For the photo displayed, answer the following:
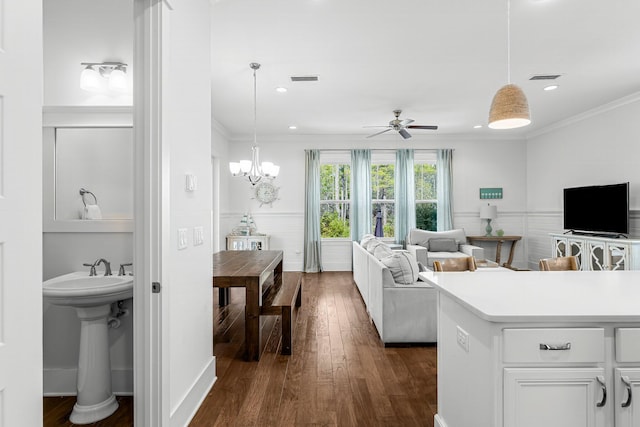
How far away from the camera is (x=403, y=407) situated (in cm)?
220

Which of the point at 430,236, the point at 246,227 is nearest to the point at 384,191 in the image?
the point at 430,236

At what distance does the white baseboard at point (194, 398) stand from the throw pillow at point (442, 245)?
16.7 feet

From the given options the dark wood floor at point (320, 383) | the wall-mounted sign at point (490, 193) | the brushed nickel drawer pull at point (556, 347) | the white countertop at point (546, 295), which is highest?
the wall-mounted sign at point (490, 193)

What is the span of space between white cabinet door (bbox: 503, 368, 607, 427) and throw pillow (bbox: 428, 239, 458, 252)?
5615mm

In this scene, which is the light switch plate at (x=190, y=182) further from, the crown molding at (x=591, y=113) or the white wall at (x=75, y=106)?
the crown molding at (x=591, y=113)

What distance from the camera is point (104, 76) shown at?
2.35 m

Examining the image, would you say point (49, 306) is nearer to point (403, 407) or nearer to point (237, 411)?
point (237, 411)

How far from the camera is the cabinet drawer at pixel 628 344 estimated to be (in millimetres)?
1219

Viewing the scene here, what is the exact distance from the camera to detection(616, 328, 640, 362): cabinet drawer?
Answer: 122cm

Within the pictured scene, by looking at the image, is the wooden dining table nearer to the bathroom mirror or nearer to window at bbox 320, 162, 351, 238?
the bathroom mirror

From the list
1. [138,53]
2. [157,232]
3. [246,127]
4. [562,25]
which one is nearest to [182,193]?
[157,232]

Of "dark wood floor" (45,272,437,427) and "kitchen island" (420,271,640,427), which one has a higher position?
"kitchen island" (420,271,640,427)

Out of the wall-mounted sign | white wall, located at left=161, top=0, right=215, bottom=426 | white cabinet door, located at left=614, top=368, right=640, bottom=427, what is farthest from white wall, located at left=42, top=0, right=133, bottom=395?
the wall-mounted sign

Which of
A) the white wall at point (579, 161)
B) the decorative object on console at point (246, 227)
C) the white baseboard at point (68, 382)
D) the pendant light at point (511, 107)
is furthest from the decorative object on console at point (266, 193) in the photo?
the pendant light at point (511, 107)
